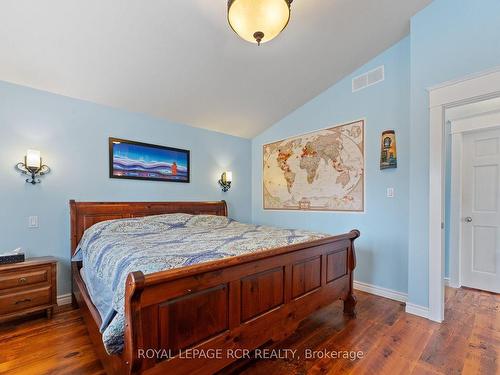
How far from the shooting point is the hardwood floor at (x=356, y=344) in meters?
1.72

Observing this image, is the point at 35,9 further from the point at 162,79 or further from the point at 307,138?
the point at 307,138

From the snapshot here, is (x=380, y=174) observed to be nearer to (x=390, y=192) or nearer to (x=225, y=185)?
(x=390, y=192)

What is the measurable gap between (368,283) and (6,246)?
4.04 metres

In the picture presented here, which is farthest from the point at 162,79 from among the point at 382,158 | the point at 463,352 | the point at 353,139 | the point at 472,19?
the point at 463,352

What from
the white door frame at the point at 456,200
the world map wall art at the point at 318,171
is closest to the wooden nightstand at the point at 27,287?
the world map wall art at the point at 318,171

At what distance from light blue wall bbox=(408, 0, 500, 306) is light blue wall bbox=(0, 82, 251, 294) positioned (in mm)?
3041

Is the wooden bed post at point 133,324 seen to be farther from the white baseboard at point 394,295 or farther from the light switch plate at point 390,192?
the light switch plate at point 390,192

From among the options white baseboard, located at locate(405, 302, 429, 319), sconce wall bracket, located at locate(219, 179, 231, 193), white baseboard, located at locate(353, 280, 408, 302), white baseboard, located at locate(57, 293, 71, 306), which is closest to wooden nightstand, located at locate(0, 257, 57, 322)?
white baseboard, located at locate(57, 293, 71, 306)

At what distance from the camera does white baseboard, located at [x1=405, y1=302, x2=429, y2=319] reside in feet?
8.05

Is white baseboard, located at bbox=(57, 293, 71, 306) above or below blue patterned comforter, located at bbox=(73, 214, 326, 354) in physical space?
below

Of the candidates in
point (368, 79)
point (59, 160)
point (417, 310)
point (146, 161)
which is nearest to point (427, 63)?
point (368, 79)

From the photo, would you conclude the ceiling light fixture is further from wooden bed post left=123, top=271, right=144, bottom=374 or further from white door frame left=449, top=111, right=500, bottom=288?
white door frame left=449, top=111, right=500, bottom=288

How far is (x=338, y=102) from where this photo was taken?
3.51 meters

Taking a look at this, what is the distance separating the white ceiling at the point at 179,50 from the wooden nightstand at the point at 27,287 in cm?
183
